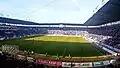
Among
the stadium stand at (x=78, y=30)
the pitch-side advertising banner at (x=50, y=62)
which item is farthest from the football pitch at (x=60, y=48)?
the pitch-side advertising banner at (x=50, y=62)

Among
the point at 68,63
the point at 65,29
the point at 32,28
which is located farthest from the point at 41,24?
the point at 68,63

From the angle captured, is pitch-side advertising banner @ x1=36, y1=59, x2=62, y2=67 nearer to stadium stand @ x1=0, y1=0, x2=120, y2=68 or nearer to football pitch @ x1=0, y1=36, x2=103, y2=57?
stadium stand @ x1=0, y1=0, x2=120, y2=68

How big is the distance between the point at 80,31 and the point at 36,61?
6838cm

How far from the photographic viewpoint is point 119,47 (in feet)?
99.5

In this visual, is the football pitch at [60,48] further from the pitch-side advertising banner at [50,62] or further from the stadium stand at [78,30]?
the pitch-side advertising banner at [50,62]

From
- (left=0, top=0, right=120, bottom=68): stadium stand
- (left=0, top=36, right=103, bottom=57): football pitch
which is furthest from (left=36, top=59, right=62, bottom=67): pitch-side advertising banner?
(left=0, top=36, right=103, bottom=57): football pitch

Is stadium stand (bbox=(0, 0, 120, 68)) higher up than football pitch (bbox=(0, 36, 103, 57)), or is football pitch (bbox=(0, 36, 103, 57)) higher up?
stadium stand (bbox=(0, 0, 120, 68))

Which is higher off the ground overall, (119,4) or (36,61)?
(119,4)

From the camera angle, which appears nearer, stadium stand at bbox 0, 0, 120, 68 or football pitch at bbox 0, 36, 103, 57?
stadium stand at bbox 0, 0, 120, 68

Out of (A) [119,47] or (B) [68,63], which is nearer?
(B) [68,63]

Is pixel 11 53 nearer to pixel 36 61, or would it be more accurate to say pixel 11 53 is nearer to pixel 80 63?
pixel 36 61

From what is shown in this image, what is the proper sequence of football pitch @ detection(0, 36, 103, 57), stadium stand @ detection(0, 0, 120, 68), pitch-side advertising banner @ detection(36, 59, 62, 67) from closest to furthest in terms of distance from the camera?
pitch-side advertising banner @ detection(36, 59, 62, 67), stadium stand @ detection(0, 0, 120, 68), football pitch @ detection(0, 36, 103, 57)

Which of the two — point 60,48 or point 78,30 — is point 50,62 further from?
point 78,30

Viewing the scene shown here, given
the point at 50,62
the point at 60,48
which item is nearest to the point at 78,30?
the point at 60,48
